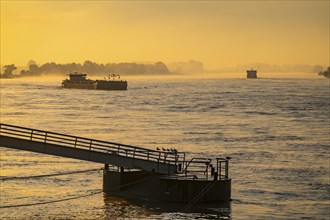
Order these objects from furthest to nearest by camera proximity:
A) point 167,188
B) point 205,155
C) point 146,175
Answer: point 205,155, point 146,175, point 167,188

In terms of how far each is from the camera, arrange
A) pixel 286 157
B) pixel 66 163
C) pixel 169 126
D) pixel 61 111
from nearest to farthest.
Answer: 1. pixel 66 163
2. pixel 286 157
3. pixel 169 126
4. pixel 61 111

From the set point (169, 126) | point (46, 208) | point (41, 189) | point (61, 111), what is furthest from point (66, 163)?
point (61, 111)

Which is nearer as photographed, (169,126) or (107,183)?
(107,183)

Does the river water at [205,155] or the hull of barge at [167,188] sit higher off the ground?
the hull of barge at [167,188]

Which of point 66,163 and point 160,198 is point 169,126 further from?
point 160,198

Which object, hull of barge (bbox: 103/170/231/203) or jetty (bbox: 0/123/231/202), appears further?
hull of barge (bbox: 103/170/231/203)

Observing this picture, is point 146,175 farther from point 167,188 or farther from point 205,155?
point 205,155

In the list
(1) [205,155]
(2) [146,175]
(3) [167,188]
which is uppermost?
(2) [146,175]

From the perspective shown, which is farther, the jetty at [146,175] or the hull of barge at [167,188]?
the hull of barge at [167,188]

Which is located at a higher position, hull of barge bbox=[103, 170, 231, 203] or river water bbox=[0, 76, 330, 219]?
hull of barge bbox=[103, 170, 231, 203]

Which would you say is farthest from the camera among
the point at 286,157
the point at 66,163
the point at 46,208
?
the point at 286,157

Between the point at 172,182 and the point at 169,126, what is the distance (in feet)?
241

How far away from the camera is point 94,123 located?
130250mm

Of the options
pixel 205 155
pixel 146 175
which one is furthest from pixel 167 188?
pixel 205 155
